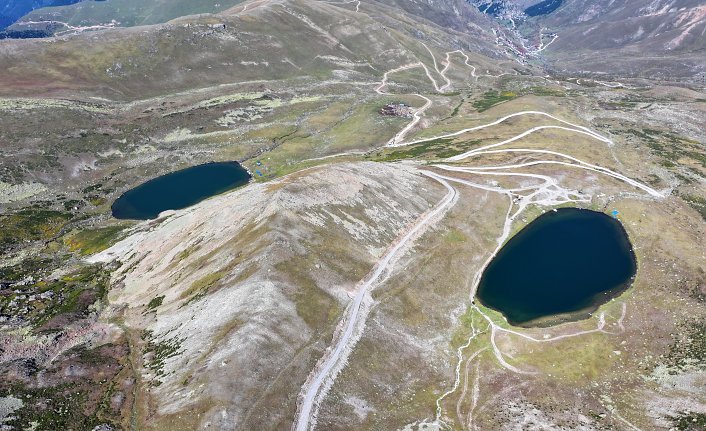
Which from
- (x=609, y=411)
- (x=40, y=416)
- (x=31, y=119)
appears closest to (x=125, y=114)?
(x=31, y=119)

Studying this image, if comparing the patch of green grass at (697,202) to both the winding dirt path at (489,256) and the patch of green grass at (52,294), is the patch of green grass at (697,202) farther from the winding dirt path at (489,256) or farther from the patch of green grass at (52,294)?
the patch of green grass at (52,294)

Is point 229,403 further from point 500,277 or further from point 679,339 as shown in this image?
point 679,339

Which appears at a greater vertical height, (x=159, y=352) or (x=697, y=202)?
(x=159, y=352)

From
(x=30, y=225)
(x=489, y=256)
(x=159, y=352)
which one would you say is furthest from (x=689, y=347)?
(x=30, y=225)

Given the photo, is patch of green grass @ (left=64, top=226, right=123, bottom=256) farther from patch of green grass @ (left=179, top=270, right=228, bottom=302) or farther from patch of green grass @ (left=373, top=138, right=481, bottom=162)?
patch of green grass @ (left=373, top=138, right=481, bottom=162)

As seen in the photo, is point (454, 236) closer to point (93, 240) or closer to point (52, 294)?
point (52, 294)
